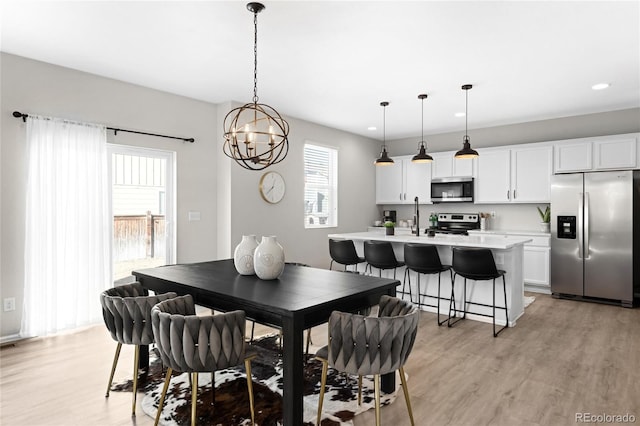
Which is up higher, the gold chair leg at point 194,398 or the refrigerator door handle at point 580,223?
the refrigerator door handle at point 580,223

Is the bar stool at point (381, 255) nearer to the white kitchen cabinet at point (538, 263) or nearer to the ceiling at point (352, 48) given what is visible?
the ceiling at point (352, 48)

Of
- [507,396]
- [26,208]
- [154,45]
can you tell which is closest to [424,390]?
[507,396]

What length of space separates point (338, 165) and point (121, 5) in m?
4.53

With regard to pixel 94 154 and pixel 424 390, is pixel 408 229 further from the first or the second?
pixel 94 154

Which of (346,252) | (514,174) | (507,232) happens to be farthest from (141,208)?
(514,174)

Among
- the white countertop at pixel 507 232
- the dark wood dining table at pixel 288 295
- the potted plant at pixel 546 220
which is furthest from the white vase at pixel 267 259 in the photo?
the potted plant at pixel 546 220

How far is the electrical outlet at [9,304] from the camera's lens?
141 inches

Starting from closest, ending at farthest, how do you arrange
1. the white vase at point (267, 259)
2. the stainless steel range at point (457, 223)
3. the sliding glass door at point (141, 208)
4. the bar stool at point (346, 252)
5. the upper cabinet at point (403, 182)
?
the white vase at point (267, 259), the sliding glass door at point (141, 208), the bar stool at point (346, 252), the stainless steel range at point (457, 223), the upper cabinet at point (403, 182)

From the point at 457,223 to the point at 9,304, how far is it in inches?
248

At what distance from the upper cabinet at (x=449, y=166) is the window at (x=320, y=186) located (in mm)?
1805

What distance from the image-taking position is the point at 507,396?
102 inches

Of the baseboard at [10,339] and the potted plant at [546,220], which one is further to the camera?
the potted plant at [546,220]

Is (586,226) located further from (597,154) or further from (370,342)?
(370,342)

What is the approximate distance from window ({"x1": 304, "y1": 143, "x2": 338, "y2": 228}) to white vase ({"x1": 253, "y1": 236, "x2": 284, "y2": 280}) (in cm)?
364
